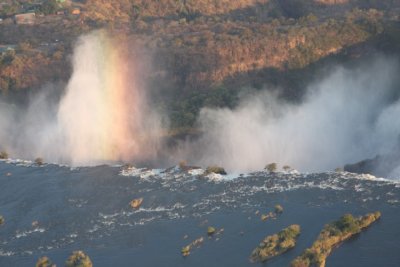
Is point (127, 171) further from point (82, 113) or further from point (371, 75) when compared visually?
point (371, 75)

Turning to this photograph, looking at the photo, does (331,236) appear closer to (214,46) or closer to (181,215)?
(181,215)

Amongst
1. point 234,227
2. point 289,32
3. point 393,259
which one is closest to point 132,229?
point 234,227

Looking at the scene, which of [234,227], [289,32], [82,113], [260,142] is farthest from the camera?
[289,32]

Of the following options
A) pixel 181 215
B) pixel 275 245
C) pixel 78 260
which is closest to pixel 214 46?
pixel 181 215

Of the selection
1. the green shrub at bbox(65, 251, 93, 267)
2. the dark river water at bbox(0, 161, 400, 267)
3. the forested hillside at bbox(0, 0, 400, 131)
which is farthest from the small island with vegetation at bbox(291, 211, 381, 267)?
the forested hillside at bbox(0, 0, 400, 131)

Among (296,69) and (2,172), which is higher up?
(296,69)

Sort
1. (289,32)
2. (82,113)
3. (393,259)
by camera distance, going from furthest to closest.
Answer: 1. (289,32)
2. (82,113)
3. (393,259)

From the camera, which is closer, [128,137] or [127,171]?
[127,171]
